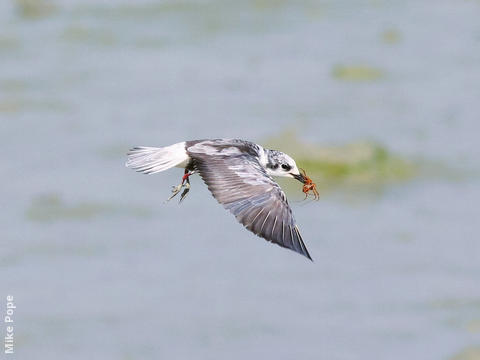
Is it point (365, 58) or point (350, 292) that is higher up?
point (365, 58)

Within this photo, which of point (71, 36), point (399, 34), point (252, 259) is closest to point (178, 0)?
point (71, 36)

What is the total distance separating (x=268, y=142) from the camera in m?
19.5

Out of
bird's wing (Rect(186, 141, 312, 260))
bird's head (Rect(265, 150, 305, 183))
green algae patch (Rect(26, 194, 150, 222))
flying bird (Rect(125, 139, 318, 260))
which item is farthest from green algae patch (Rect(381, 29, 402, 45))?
bird's wing (Rect(186, 141, 312, 260))

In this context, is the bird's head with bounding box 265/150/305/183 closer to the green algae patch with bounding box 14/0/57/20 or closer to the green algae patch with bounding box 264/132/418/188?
the green algae patch with bounding box 264/132/418/188

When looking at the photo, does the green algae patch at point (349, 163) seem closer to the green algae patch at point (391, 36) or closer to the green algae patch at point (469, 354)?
the green algae patch at point (469, 354)

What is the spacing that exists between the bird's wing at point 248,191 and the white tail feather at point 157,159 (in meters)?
0.06

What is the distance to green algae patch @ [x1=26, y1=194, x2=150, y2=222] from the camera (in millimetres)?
19516

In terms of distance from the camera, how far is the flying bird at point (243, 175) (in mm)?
6152

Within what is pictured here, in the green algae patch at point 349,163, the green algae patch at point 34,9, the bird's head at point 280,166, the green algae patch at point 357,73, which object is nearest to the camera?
the bird's head at point 280,166

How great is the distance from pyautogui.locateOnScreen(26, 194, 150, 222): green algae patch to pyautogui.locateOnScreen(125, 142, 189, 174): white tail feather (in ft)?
40.5

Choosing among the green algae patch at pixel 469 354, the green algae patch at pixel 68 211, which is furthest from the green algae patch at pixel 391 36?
the green algae patch at pixel 469 354

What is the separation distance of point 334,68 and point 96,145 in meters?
5.66

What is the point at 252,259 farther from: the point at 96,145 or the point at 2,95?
the point at 2,95

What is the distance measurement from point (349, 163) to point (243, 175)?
1421 centimetres
